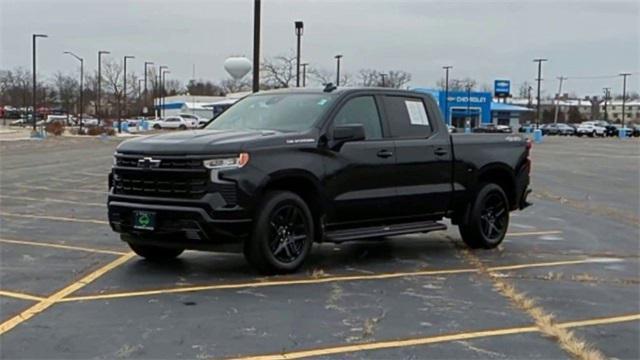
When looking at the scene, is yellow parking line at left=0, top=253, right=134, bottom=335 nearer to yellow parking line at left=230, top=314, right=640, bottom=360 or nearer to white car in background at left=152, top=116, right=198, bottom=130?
yellow parking line at left=230, top=314, right=640, bottom=360

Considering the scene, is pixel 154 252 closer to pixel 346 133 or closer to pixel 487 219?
pixel 346 133

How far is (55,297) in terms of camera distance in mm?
6824

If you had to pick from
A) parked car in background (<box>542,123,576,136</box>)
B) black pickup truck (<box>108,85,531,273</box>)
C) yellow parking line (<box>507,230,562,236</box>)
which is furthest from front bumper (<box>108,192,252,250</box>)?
parked car in background (<box>542,123,576,136</box>)

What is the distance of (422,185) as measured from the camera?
9.29 meters

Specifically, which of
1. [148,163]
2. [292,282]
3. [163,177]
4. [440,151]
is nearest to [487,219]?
[440,151]

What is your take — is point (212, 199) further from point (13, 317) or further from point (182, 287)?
point (13, 317)

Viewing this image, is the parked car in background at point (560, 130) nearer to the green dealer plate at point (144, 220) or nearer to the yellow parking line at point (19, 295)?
the green dealer plate at point (144, 220)

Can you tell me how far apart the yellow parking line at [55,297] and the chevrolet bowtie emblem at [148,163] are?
1.12 metres

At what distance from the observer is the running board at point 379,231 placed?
8445 millimetres

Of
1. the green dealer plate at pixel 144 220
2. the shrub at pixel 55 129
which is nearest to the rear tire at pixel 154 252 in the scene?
the green dealer plate at pixel 144 220

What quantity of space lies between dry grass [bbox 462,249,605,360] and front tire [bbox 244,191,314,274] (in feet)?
6.25

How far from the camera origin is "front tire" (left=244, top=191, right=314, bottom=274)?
7688mm

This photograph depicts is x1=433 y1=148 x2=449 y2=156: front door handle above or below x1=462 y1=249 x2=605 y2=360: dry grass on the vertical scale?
above

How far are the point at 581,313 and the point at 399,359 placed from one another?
2194 mm
